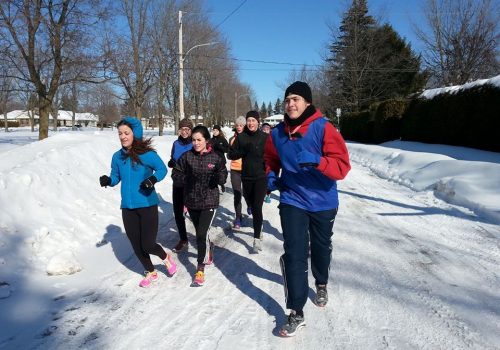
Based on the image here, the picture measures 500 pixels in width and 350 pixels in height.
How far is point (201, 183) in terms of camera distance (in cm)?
451

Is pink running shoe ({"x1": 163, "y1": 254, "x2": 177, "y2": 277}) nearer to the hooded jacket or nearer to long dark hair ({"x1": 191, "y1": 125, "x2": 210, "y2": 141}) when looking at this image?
long dark hair ({"x1": 191, "y1": 125, "x2": 210, "y2": 141})

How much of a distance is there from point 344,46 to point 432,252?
116 ft

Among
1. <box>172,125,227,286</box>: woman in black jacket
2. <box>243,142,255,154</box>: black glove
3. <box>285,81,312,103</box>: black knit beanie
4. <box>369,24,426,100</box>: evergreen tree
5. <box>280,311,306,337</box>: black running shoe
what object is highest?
<box>369,24,426,100</box>: evergreen tree

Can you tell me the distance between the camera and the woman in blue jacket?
4.18 metres

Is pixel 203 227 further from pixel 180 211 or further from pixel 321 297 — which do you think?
pixel 321 297

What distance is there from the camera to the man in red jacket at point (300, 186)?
3178mm

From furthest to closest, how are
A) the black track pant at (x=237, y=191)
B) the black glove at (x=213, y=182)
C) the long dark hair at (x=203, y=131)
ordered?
the black track pant at (x=237, y=191) < the long dark hair at (x=203, y=131) < the black glove at (x=213, y=182)

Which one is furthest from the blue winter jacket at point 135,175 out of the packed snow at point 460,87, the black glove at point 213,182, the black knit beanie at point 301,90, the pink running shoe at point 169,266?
the packed snow at point 460,87

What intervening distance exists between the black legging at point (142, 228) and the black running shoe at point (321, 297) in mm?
1908

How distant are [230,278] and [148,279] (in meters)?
0.96

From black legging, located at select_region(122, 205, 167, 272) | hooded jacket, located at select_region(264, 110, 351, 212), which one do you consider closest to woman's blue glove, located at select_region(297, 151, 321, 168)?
hooded jacket, located at select_region(264, 110, 351, 212)

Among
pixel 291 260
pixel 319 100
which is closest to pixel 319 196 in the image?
pixel 291 260

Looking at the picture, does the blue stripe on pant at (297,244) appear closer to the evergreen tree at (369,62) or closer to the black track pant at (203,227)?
the black track pant at (203,227)

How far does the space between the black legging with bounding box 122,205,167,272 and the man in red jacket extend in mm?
1690
